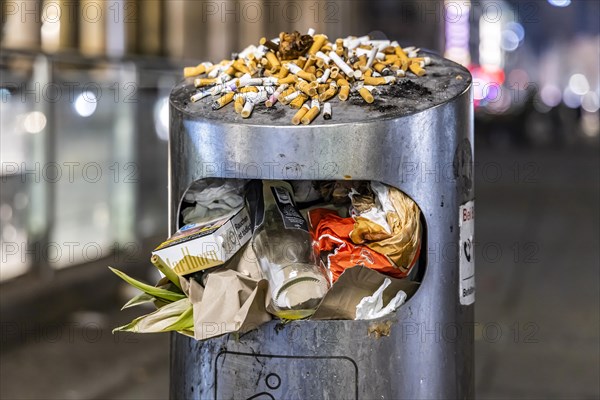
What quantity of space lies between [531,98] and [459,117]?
34.8 meters

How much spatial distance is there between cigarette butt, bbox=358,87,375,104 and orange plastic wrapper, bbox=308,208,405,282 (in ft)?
1.02

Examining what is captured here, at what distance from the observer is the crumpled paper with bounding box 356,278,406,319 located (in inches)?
82.4

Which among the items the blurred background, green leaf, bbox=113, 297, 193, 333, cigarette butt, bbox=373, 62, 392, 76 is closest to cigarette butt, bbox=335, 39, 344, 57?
cigarette butt, bbox=373, 62, 392, 76

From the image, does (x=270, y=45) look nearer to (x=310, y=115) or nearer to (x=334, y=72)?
(x=334, y=72)

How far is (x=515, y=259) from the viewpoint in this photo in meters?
8.28

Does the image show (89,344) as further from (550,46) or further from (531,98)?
(550,46)

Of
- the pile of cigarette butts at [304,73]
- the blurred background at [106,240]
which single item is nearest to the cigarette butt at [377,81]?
the pile of cigarette butts at [304,73]

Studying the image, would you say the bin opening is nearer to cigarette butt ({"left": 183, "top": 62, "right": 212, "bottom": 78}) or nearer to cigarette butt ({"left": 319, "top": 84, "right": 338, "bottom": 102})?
cigarette butt ({"left": 319, "top": 84, "right": 338, "bottom": 102})

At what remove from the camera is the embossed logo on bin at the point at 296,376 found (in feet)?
6.90

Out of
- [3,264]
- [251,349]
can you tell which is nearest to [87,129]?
[3,264]

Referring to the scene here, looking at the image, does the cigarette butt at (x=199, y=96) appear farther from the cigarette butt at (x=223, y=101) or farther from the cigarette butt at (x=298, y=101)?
the cigarette butt at (x=298, y=101)

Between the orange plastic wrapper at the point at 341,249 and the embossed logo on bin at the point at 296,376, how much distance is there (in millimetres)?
214

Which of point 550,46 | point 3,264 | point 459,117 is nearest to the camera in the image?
point 459,117

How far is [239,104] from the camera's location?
2.19 meters
